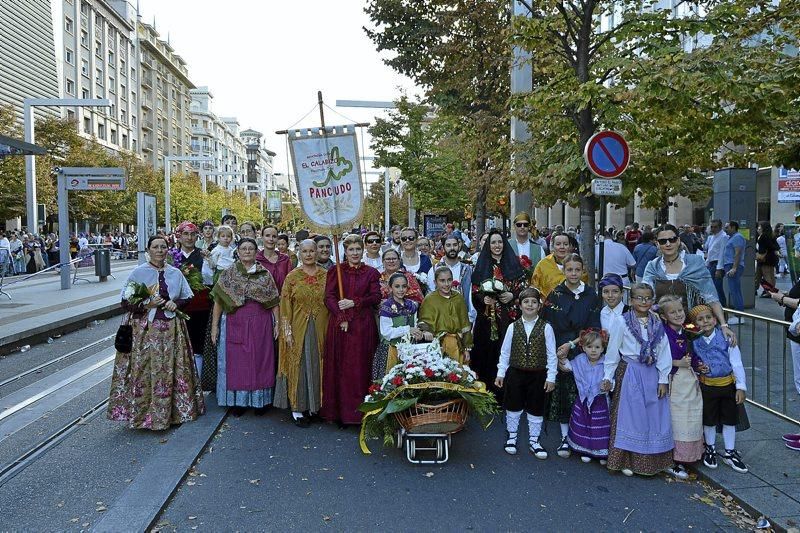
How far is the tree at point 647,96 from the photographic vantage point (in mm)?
8227

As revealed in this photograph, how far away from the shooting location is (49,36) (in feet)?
135

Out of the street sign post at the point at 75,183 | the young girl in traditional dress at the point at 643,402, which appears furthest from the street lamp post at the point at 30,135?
the young girl in traditional dress at the point at 643,402

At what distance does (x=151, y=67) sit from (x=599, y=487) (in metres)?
80.0

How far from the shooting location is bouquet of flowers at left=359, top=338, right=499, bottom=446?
5.13 metres

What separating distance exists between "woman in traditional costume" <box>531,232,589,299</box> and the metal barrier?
5.40ft

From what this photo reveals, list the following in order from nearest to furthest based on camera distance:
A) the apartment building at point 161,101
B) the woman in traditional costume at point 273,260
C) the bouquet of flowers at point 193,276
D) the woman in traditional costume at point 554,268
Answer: the woman in traditional costume at point 554,268 < the bouquet of flowers at point 193,276 < the woman in traditional costume at point 273,260 < the apartment building at point 161,101

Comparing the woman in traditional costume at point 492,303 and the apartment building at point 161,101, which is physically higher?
the apartment building at point 161,101

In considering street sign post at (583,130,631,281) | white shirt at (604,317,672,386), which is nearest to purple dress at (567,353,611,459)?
white shirt at (604,317,672,386)

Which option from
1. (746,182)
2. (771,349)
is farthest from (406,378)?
(746,182)

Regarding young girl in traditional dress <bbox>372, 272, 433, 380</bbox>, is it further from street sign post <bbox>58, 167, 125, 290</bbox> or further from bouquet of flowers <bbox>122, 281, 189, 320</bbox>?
street sign post <bbox>58, 167, 125, 290</bbox>

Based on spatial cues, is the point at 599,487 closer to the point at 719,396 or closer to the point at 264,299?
the point at 719,396

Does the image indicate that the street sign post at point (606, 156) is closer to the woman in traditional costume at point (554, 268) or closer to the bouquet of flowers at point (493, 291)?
the woman in traditional costume at point (554, 268)

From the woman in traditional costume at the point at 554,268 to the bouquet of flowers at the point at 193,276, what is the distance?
145 inches

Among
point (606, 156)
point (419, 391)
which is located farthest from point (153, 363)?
point (606, 156)
